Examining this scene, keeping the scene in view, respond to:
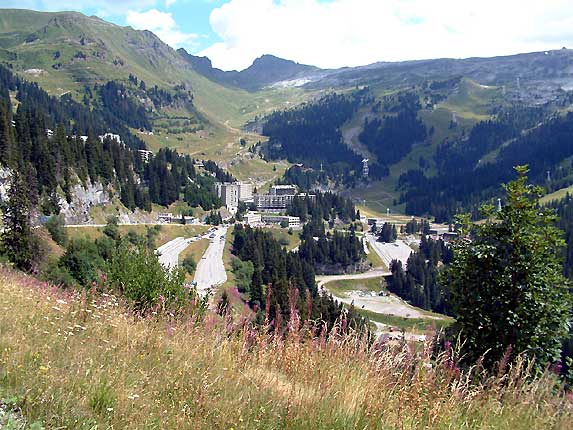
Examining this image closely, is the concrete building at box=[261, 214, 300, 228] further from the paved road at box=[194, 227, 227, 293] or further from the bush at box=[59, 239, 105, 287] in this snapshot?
the bush at box=[59, 239, 105, 287]

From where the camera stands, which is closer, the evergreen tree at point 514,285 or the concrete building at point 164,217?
the evergreen tree at point 514,285

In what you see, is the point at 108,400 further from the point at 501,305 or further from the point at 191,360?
the point at 501,305

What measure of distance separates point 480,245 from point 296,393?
37.2 ft

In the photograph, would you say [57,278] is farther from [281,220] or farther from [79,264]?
[281,220]

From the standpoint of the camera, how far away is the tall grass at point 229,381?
4590 mm

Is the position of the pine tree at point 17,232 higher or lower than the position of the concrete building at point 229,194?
higher

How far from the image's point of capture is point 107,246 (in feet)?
252

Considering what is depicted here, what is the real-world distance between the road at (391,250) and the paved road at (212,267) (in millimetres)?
58371

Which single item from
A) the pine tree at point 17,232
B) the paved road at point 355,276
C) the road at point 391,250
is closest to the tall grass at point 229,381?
the pine tree at point 17,232

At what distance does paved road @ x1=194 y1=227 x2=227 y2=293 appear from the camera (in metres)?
86.7

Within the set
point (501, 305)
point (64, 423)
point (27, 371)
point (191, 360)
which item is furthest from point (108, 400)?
point (501, 305)

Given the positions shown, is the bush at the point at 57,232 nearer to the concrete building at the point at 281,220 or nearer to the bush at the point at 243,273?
the bush at the point at 243,273

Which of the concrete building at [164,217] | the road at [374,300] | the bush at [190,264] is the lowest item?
the road at [374,300]

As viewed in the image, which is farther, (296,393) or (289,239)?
Answer: (289,239)
